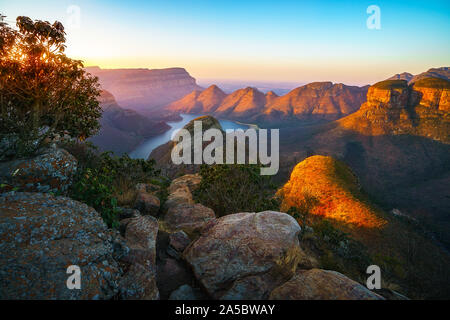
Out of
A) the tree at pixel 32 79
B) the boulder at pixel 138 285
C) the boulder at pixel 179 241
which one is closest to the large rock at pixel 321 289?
the boulder at pixel 138 285

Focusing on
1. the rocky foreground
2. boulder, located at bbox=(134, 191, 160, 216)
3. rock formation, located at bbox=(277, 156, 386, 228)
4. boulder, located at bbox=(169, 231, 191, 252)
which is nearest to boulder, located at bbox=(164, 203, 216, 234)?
boulder, located at bbox=(134, 191, 160, 216)

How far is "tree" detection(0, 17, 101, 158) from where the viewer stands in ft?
17.9

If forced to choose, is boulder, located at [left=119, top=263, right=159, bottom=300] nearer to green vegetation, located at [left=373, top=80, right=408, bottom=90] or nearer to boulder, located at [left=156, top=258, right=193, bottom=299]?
boulder, located at [left=156, top=258, right=193, bottom=299]

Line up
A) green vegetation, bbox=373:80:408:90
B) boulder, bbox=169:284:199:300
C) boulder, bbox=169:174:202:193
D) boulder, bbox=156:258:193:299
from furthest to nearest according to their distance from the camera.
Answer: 1. green vegetation, bbox=373:80:408:90
2. boulder, bbox=169:174:202:193
3. boulder, bbox=156:258:193:299
4. boulder, bbox=169:284:199:300

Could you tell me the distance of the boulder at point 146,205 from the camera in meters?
7.61

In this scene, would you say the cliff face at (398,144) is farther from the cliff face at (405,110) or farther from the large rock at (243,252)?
the large rock at (243,252)

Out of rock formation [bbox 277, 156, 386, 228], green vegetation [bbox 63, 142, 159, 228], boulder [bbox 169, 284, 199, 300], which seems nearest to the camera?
boulder [bbox 169, 284, 199, 300]

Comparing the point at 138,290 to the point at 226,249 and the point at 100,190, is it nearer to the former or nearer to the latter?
the point at 226,249

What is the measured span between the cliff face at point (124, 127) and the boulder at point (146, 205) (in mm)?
115849

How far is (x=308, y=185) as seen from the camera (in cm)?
3256

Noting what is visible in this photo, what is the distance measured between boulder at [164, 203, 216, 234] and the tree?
189 inches

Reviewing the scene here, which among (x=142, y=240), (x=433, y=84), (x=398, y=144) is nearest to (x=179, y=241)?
(x=142, y=240)

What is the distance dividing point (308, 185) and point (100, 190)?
1276 inches
